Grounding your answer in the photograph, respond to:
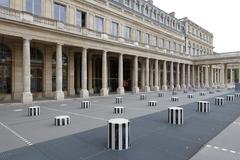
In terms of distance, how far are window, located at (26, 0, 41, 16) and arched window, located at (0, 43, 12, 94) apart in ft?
16.1

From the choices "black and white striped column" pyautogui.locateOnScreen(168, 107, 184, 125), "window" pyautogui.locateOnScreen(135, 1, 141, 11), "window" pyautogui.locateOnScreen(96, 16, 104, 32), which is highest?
"window" pyautogui.locateOnScreen(135, 1, 141, 11)

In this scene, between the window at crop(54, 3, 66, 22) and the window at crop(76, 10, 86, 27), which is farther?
the window at crop(76, 10, 86, 27)

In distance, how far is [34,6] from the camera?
2084 centimetres

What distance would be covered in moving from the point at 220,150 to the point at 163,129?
2.65 metres

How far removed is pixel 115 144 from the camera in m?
5.84

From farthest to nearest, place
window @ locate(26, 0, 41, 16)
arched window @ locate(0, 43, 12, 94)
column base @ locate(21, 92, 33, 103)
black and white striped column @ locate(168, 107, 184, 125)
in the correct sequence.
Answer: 1. window @ locate(26, 0, 41, 16)
2. arched window @ locate(0, 43, 12, 94)
3. column base @ locate(21, 92, 33, 103)
4. black and white striped column @ locate(168, 107, 184, 125)

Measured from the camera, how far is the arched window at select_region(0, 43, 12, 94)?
2005 cm

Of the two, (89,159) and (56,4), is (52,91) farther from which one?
(89,159)

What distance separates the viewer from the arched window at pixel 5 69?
65.8 ft

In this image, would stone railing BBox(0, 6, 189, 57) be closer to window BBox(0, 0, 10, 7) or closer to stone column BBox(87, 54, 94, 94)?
window BBox(0, 0, 10, 7)

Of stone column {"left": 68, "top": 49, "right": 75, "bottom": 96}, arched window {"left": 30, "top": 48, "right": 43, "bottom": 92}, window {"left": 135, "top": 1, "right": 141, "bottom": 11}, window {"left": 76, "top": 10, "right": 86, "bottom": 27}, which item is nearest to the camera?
arched window {"left": 30, "top": 48, "right": 43, "bottom": 92}

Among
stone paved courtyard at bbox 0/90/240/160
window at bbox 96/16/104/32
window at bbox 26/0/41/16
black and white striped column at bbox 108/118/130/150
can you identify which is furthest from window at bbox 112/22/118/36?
black and white striped column at bbox 108/118/130/150

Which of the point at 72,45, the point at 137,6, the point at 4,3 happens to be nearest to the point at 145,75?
the point at 137,6

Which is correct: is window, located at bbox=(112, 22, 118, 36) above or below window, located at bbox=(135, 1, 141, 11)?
below
